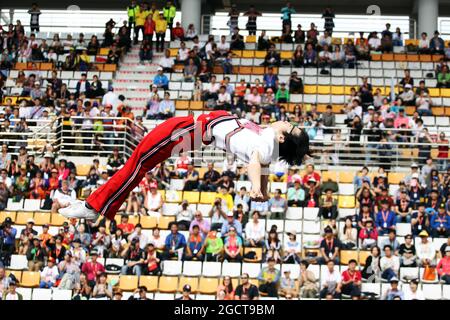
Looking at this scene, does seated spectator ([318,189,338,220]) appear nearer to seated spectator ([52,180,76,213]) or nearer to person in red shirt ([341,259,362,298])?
person in red shirt ([341,259,362,298])

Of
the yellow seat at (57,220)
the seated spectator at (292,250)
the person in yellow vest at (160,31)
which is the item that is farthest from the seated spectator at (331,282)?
the person in yellow vest at (160,31)

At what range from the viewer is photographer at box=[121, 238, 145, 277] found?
1493cm

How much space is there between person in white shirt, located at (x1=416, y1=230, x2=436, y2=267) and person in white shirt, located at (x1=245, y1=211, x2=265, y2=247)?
242 cm

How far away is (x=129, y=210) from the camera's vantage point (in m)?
16.3

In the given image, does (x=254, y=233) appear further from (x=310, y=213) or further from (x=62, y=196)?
(x=62, y=196)

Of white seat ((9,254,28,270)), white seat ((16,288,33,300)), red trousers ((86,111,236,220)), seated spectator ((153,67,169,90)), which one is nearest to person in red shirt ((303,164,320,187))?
white seat ((9,254,28,270))

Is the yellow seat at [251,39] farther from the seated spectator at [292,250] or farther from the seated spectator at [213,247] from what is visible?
the seated spectator at [213,247]

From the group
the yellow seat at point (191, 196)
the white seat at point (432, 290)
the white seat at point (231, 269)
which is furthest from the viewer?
the yellow seat at point (191, 196)

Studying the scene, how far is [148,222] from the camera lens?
16.1 m

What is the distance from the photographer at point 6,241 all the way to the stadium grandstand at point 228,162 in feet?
0.08

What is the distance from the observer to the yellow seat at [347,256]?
15086 mm

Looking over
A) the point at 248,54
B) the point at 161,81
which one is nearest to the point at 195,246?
the point at 161,81

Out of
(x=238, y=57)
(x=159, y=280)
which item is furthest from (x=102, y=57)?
(x=159, y=280)

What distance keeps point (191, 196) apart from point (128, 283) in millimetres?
2488
